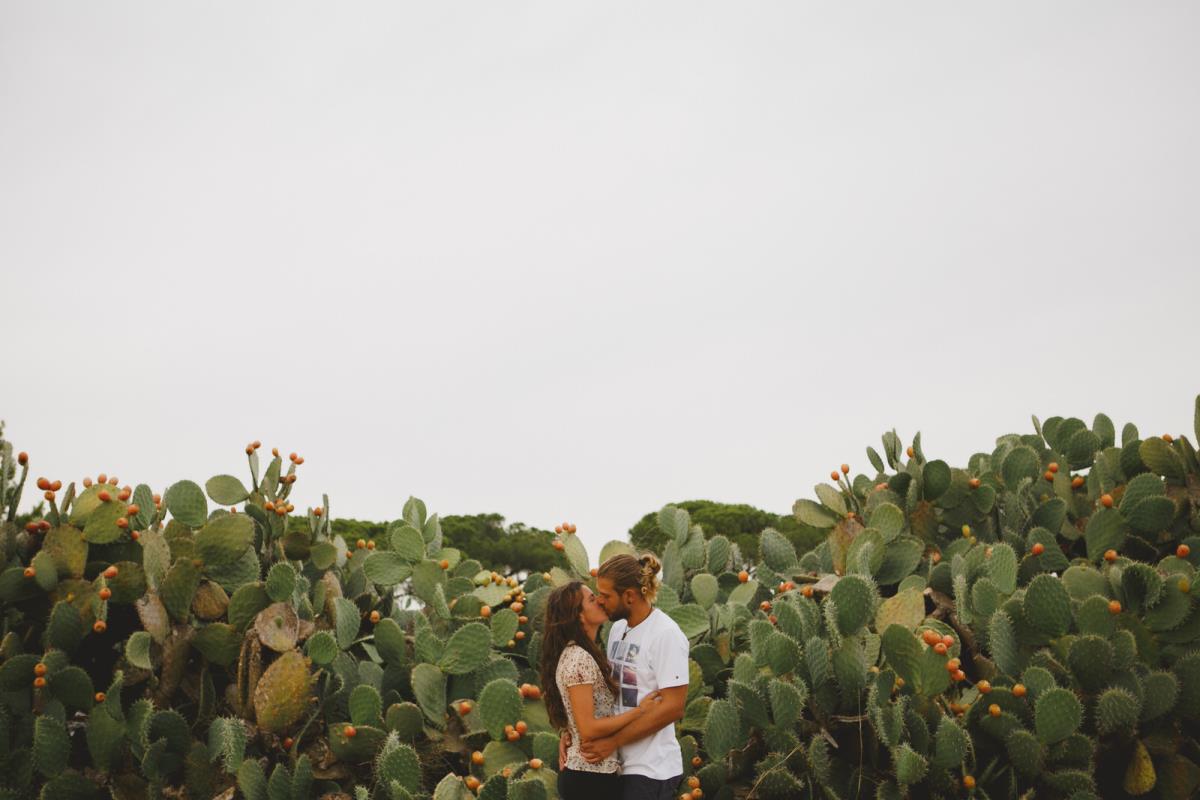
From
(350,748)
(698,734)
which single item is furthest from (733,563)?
(350,748)

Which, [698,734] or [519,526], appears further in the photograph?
[519,526]

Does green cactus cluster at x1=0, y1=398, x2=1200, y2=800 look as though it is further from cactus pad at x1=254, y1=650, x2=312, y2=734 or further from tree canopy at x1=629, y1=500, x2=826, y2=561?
tree canopy at x1=629, y1=500, x2=826, y2=561

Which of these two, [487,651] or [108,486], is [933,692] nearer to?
[487,651]

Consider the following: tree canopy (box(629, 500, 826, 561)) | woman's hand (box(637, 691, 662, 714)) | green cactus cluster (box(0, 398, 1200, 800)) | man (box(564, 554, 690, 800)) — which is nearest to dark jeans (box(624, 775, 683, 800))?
man (box(564, 554, 690, 800))

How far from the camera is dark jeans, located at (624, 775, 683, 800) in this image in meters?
3.60

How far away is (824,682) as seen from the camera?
497 centimetres

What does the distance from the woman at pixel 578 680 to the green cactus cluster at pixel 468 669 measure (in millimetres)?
847

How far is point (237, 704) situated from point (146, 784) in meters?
0.62

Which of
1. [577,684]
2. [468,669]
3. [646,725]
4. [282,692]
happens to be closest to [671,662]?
[646,725]

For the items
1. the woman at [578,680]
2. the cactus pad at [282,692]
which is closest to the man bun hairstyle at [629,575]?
the woman at [578,680]

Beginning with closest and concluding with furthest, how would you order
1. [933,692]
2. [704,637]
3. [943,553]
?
[933,692] < [704,637] < [943,553]

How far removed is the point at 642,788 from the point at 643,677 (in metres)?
0.37

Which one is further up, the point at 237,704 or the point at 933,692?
the point at 237,704

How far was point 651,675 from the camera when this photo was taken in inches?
142
